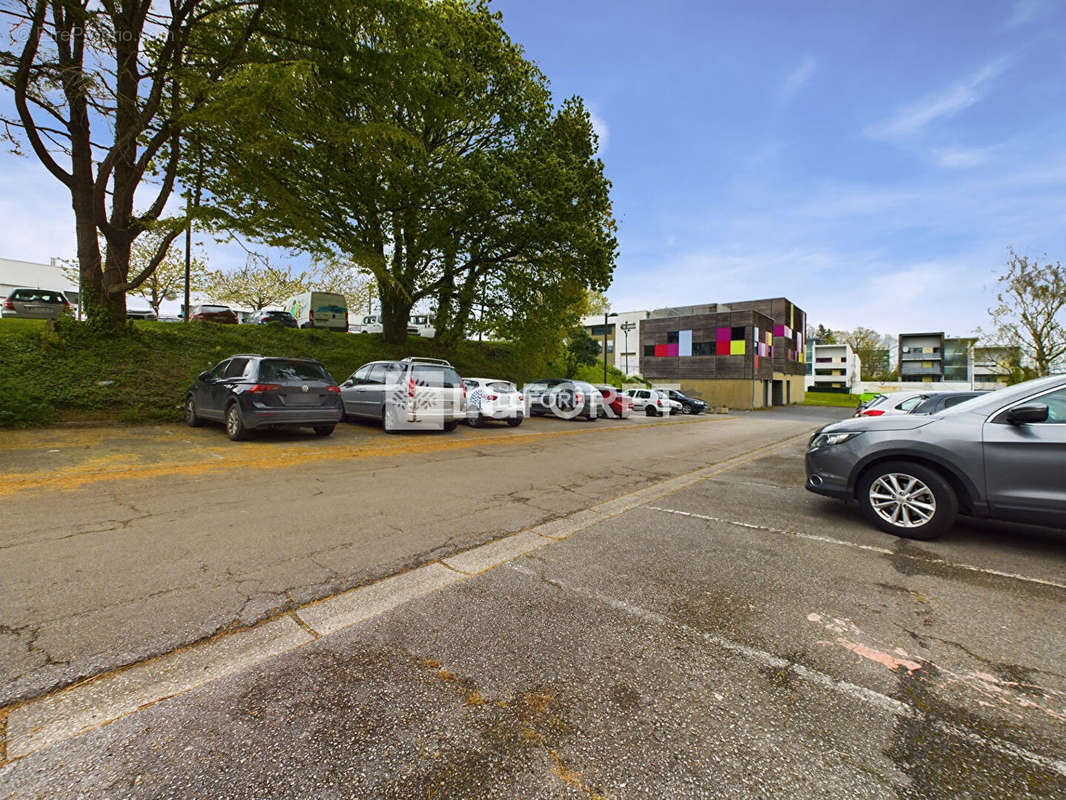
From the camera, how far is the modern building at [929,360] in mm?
83188

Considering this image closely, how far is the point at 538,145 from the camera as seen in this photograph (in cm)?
1731

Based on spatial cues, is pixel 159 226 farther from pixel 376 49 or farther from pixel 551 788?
pixel 551 788

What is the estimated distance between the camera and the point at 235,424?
28.3 feet

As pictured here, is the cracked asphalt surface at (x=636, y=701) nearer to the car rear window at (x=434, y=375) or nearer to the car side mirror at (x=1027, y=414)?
the car side mirror at (x=1027, y=414)

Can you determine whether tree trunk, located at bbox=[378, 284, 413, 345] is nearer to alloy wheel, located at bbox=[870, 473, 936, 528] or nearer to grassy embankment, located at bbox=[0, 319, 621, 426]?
grassy embankment, located at bbox=[0, 319, 621, 426]

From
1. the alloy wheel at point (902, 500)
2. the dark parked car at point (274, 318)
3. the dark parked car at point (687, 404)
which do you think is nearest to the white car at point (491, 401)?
the alloy wheel at point (902, 500)

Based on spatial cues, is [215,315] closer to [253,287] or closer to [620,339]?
[253,287]

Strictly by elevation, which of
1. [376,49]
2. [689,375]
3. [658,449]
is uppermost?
[376,49]

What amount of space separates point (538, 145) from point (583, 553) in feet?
56.3

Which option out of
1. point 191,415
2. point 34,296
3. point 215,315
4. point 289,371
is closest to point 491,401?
point 289,371

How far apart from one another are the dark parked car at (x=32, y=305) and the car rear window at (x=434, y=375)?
19061 mm

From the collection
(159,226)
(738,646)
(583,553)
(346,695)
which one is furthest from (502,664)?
(159,226)

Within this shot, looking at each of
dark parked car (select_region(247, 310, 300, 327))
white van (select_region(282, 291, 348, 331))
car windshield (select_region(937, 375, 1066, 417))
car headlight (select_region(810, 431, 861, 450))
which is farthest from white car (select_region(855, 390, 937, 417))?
dark parked car (select_region(247, 310, 300, 327))

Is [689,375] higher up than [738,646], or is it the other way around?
[689,375]
